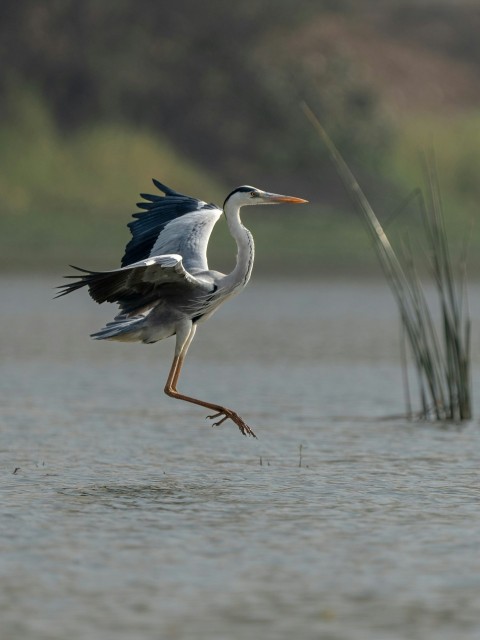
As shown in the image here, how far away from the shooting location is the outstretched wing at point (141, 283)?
930cm

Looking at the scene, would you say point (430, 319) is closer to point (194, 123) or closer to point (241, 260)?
point (241, 260)

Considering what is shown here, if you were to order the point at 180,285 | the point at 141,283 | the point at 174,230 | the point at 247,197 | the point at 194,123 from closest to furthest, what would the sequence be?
1. the point at 141,283
2. the point at 180,285
3. the point at 247,197
4. the point at 174,230
5. the point at 194,123

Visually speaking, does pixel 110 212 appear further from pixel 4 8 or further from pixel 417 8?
pixel 417 8

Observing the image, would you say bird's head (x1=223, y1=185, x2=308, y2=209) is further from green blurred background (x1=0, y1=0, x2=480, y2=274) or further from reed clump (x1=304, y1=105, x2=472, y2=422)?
green blurred background (x1=0, y1=0, x2=480, y2=274)

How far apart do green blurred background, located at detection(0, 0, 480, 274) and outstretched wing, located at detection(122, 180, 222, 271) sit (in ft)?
91.2

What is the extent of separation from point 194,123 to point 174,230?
35.6m

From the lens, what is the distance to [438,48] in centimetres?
6900

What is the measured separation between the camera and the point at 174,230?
1080cm

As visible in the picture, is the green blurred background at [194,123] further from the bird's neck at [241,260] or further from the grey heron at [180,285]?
the bird's neck at [241,260]

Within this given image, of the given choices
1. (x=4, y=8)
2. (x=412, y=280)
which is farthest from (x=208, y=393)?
(x=4, y=8)

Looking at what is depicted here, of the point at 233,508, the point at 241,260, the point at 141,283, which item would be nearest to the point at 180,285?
the point at 141,283

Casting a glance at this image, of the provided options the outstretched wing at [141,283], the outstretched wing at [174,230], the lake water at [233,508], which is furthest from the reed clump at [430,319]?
the outstretched wing at [141,283]

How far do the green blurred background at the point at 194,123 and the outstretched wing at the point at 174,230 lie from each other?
91.2 ft

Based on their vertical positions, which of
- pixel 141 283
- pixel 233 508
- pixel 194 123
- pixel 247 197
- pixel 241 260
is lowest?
pixel 233 508
